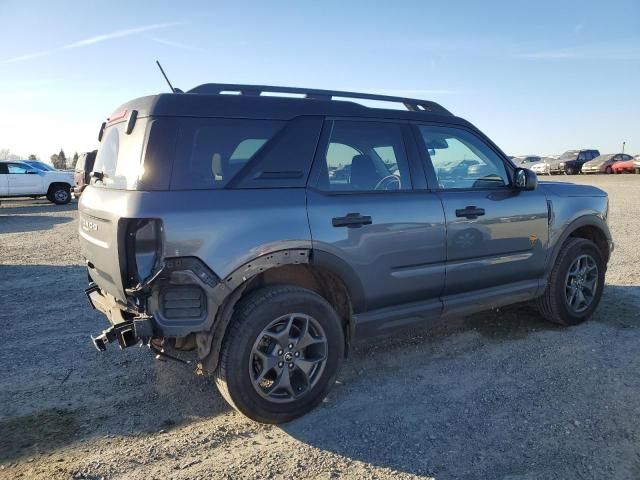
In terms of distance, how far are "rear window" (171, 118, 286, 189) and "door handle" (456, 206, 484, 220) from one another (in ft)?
5.20

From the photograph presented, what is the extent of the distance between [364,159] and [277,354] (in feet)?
5.04

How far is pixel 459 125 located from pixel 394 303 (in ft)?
5.43

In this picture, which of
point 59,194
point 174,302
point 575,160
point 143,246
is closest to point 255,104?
point 143,246

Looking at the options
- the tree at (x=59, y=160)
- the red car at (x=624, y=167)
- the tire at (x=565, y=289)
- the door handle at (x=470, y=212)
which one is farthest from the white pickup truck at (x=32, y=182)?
the tree at (x=59, y=160)

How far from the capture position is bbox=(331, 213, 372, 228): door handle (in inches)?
128

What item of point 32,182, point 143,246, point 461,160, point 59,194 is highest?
point 461,160

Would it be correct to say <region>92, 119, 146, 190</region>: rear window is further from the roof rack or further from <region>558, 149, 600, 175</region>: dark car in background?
<region>558, 149, 600, 175</region>: dark car in background

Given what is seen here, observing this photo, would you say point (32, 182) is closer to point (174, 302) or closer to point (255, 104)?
point (255, 104)

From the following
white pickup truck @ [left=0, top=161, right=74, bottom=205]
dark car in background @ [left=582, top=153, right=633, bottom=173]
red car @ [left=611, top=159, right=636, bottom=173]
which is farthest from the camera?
dark car in background @ [left=582, top=153, right=633, bottom=173]

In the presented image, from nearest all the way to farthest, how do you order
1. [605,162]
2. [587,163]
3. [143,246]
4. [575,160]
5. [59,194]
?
[143,246], [59,194], [605,162], [587,163], [575,160]

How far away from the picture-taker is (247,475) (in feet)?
8.54

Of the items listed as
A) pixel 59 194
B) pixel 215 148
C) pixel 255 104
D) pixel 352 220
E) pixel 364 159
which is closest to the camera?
pixel 215 148

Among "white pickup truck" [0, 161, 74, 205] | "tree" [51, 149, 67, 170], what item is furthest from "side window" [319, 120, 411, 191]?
"tree" [51, 149, 67, 170]

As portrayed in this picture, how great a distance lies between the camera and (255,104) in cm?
317
